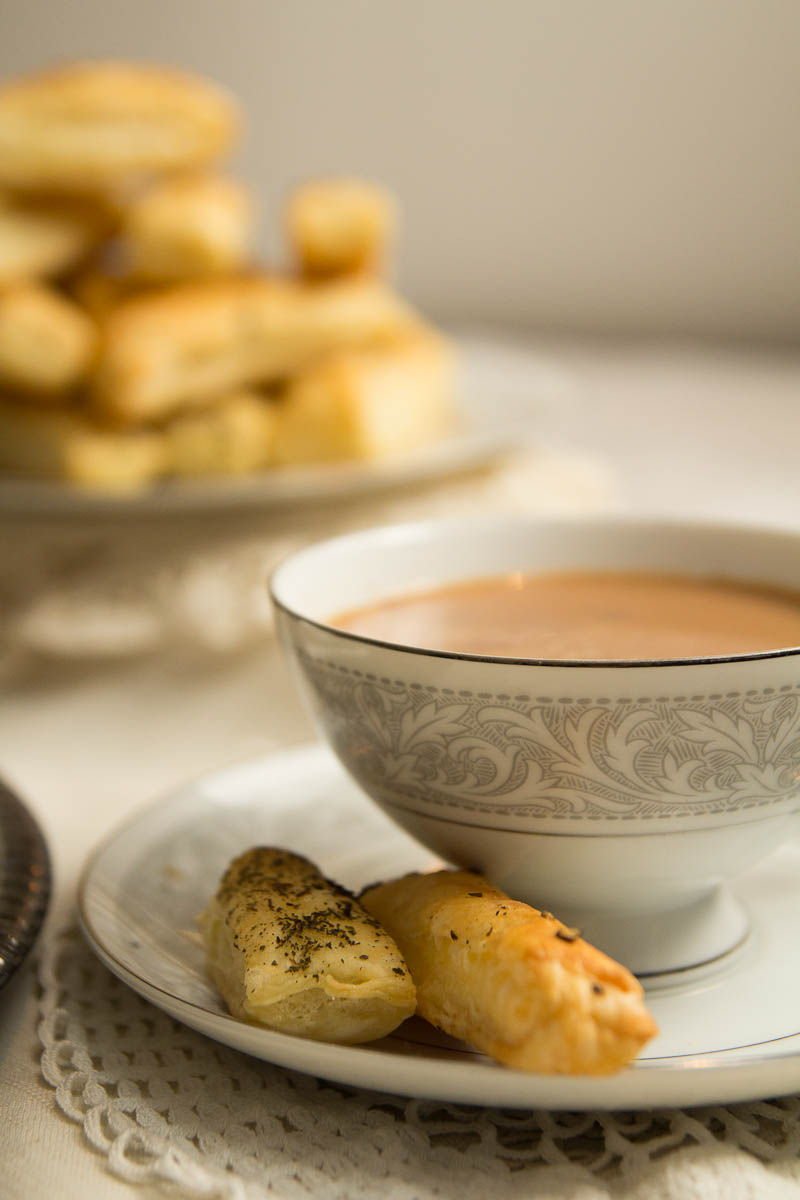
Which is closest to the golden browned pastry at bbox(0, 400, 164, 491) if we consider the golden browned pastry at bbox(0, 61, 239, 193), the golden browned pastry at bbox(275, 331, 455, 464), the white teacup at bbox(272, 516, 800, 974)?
the golden browned pastry at bbox(275, 331, 455, 464)

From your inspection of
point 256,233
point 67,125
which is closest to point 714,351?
point 256,233

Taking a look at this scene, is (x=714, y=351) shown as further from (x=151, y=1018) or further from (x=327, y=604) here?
(x=151, y=1018)

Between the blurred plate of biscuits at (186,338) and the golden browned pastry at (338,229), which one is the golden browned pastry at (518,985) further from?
the golden browned pastry at (338,229)

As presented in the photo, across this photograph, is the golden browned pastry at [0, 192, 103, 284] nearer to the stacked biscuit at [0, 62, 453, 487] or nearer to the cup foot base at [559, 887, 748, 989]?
the stacked biscuit at [0, 62, 453, 487]

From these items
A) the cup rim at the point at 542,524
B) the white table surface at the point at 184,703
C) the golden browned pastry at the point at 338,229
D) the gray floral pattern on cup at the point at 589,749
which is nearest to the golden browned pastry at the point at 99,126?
the golden browned pastry at the point at 338,229

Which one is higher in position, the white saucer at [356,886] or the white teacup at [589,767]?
the white teacup at [589,767]

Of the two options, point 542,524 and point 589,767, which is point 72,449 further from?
point 589,767

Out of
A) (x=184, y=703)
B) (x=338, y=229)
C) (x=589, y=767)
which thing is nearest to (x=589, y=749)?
(x=589, y=767)
